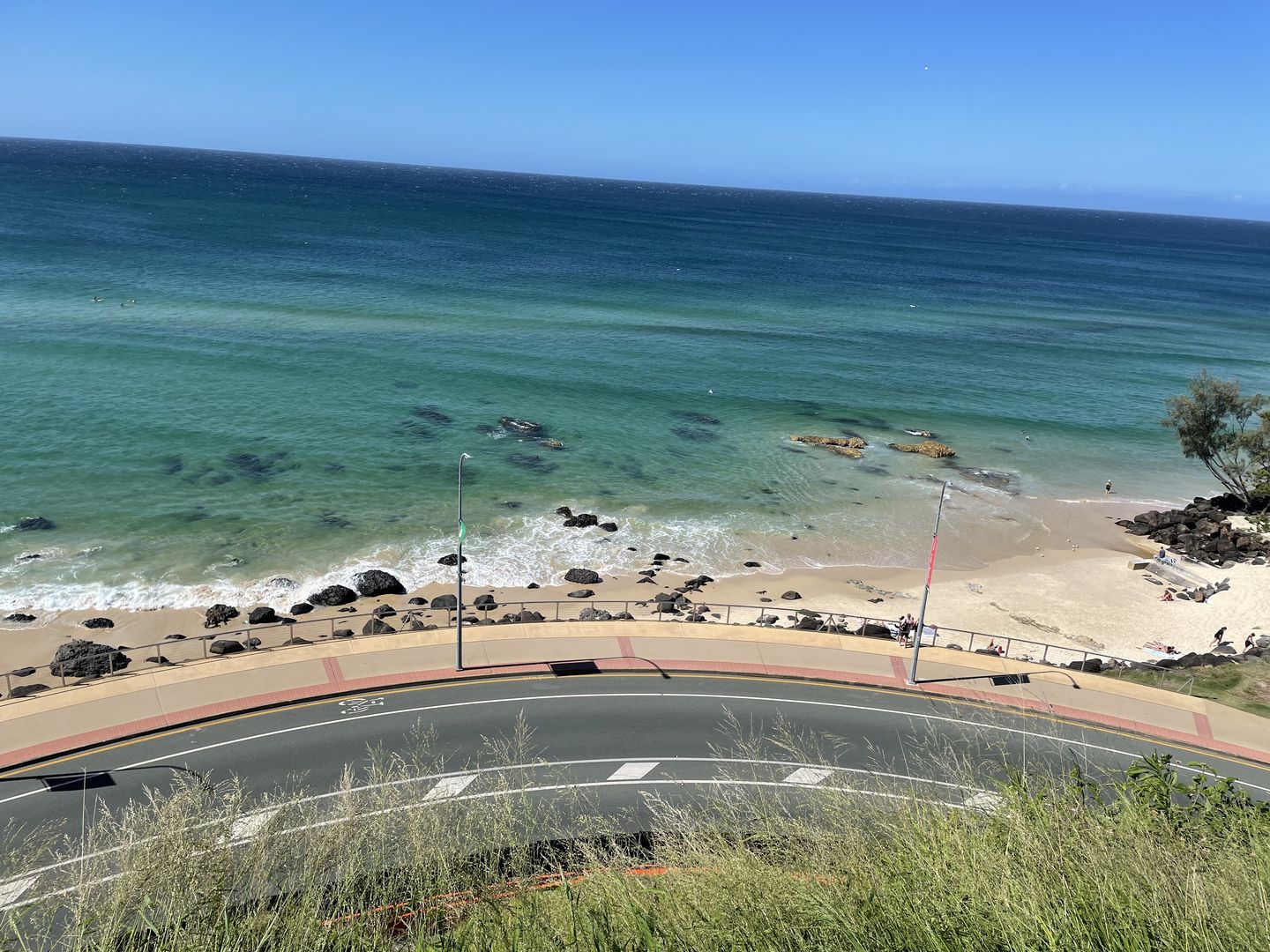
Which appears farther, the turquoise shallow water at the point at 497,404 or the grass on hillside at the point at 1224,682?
the turquoise shallow water at the point at 497,404

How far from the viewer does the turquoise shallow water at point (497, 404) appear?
41.7m

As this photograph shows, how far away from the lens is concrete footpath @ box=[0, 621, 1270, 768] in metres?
23.0

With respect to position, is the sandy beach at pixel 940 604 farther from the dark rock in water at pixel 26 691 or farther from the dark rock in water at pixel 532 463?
the dark rock in water at pixel 532 463

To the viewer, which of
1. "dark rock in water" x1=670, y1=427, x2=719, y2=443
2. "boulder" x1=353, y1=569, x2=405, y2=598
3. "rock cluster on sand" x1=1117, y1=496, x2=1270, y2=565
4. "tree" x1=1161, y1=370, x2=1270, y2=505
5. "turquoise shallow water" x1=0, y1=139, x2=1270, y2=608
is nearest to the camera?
"boulder" x1=353, y1=569, x2=405, y2=598

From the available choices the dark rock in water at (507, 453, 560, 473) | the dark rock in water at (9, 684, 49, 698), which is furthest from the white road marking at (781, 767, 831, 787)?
the dark rock in water at (507, 453, 560, 473)

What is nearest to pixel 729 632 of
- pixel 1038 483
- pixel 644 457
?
pixel 644 457

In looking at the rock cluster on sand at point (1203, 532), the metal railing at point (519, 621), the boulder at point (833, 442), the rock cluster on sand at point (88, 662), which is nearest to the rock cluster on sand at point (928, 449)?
the boulder at point (833, 442)

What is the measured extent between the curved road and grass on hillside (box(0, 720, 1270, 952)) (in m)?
5.76

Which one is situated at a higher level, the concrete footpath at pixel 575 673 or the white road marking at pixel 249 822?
the white road marking at pixel 249 822

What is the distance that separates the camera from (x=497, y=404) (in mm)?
61562

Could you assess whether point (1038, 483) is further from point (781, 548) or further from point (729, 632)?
point (729, 632)

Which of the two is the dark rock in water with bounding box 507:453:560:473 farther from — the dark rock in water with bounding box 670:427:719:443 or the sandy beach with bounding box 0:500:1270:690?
the dark rock in water with bounding box 670:427:719:443

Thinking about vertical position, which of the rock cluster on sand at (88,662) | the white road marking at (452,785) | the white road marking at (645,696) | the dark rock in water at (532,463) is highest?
the white road marking at (452,785)

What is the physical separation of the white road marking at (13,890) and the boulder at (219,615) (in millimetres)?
17145
